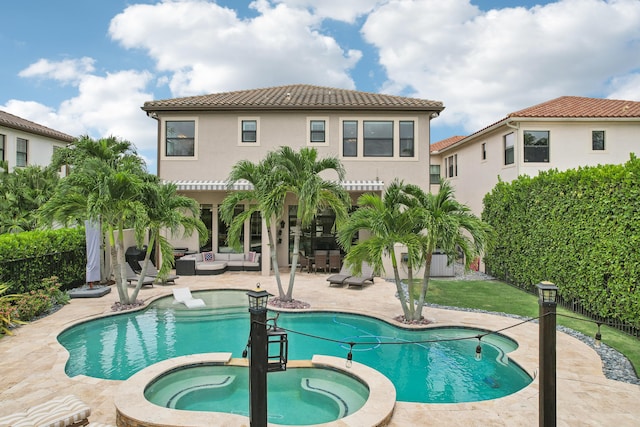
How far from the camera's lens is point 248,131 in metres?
25.2

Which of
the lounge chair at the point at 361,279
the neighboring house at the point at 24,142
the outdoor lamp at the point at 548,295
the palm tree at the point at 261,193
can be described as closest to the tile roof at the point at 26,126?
the neighboring house at the point at 24,142

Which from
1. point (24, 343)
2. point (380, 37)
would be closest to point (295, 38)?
point (380, 37)

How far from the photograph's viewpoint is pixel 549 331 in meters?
6.69

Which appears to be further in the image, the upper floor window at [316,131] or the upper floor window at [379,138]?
the upper floor window at [316,131]

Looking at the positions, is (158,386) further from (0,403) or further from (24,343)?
(24,343)

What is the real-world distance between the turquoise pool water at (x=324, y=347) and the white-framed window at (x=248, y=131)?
11.9 m

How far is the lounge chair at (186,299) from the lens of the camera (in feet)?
55.4

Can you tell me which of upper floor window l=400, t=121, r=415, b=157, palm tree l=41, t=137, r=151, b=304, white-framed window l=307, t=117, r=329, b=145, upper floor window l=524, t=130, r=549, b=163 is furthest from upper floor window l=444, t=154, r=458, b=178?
palm tree l=41, t=137, r=151, b=304

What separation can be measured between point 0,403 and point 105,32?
19435mm

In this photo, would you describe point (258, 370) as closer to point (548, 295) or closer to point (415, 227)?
point (548, 295)

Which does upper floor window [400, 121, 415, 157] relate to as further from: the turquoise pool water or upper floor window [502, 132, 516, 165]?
the turquoise pool water

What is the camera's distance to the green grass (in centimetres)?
1203

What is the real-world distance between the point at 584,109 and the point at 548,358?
24.9 m

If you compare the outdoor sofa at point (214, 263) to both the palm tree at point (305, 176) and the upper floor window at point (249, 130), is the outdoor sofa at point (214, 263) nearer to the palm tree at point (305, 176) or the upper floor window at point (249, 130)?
the upper floor window at point (249, 130)
